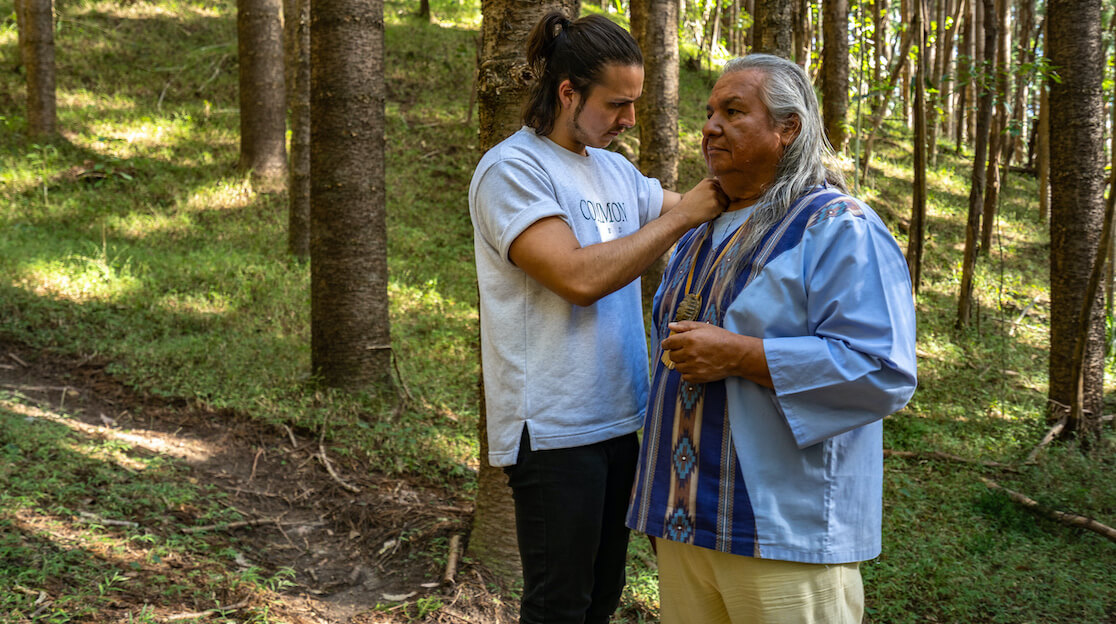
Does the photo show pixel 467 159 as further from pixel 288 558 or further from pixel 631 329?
pixel 631 329

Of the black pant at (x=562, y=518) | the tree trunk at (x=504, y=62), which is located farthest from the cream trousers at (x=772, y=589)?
the tree trunk at (x=504, y=62)

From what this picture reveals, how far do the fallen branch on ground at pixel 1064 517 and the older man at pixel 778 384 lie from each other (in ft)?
10.6

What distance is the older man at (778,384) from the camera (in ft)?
5.82

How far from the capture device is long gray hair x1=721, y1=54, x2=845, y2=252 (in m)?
1.94

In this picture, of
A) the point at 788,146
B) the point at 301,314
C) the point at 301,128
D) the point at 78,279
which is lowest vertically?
the point at 301,314

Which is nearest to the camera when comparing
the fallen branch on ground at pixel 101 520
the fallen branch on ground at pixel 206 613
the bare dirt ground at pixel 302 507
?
the fallen branch on ground at pixel 206 613

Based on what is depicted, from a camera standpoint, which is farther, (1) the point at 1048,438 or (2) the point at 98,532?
(1) the point at 1048,438

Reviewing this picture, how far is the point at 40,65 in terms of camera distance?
10.3m

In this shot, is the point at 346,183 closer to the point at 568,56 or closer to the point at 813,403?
the point at 568,56

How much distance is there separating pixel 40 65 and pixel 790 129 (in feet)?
37.0

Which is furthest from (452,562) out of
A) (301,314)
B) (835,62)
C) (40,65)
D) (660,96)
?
(40,65)

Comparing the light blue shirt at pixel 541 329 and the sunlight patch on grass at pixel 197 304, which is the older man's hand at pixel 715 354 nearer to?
the light blue shirt at pixel 541 329

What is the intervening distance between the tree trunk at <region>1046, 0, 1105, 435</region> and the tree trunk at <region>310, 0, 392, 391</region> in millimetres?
4697

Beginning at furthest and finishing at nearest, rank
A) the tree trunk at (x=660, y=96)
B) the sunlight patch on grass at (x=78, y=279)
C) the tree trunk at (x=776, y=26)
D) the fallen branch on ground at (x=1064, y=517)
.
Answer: the tree trunk at (x=660, y=96)
the sunlight patch on grass at (x=78, y=279)
the tree trunk at (x=776, y=26)
the fallen branch on ground at (x=1064, y=517)
